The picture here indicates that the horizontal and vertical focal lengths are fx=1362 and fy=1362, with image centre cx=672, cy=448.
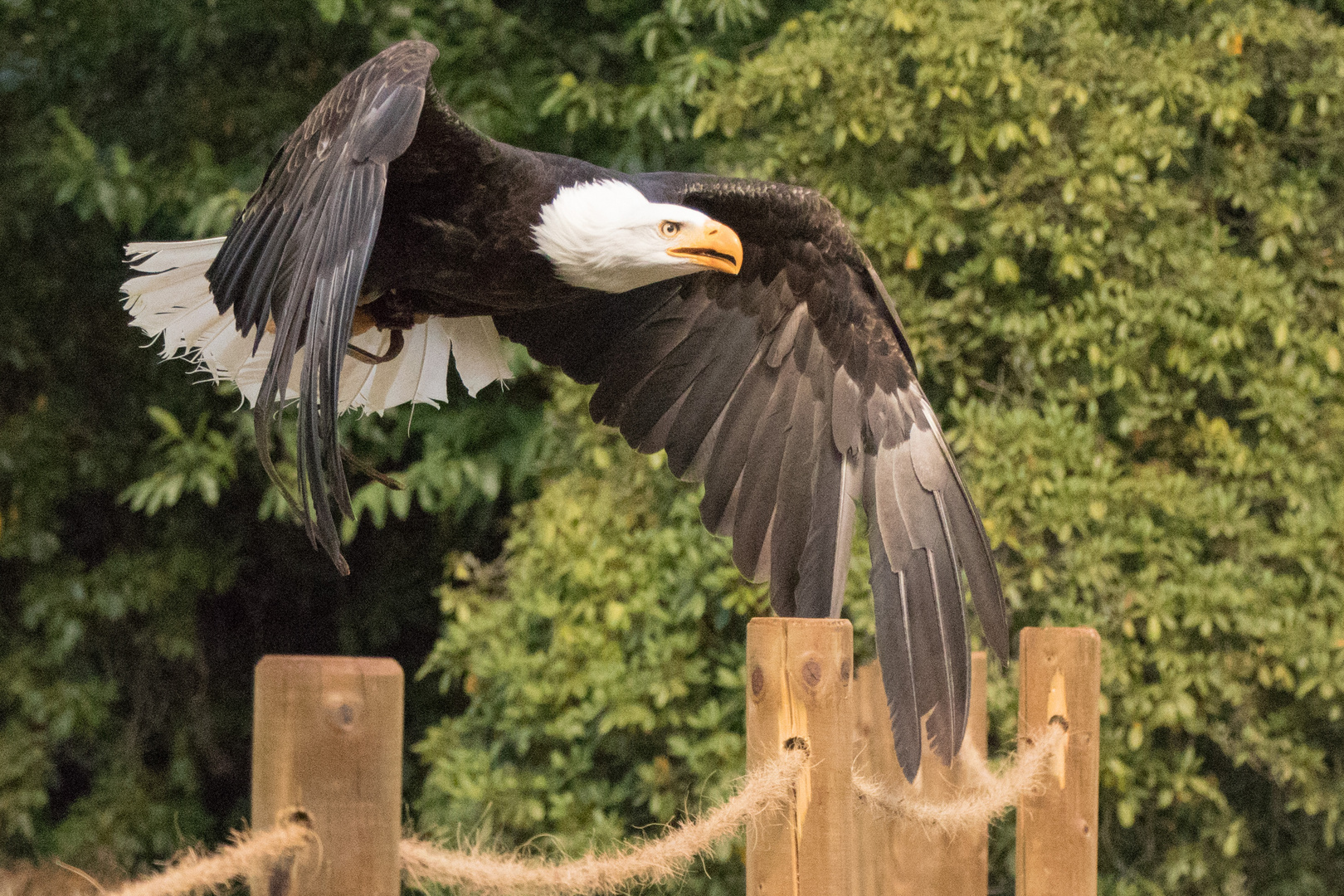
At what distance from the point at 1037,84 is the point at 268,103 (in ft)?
7.73

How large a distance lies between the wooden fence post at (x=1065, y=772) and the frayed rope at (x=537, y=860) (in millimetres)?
201

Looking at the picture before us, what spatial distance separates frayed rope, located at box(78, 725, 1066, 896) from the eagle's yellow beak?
34.8 inches

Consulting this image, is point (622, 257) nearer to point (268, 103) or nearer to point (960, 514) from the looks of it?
point (960, 514)

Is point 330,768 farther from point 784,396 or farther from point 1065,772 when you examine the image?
point 784,396

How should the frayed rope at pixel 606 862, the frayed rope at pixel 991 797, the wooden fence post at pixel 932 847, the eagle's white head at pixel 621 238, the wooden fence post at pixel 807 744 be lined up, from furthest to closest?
the eagle's white head at pixel 621 238
the wooden fence post at pixel 932 847
the frayed rope at pixel 991 797
the wooden fence post at pixel 807 744
the frayed rope at pixel 606 862

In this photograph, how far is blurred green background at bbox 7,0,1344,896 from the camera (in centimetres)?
321

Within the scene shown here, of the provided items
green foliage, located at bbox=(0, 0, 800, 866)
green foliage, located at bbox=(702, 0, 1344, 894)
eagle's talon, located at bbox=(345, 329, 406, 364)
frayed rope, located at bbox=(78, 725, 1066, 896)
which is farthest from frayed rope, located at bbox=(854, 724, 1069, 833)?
green foliage, located at bbox=(0, 0, 800, 866)

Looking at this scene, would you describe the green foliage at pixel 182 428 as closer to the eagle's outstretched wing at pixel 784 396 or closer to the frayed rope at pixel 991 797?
the eagle's outstretched wing at pixel 784 396

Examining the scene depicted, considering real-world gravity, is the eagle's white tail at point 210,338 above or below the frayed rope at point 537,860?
above

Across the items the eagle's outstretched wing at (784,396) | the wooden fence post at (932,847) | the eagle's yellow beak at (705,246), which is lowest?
the wooden fence post at (932,847)

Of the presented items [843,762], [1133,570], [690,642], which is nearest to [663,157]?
[690,642]

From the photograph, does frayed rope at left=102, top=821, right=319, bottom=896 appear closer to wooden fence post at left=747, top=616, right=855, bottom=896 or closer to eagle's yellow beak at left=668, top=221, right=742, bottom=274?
wooden fence post at left=747, top=616, right=855, bottom=896

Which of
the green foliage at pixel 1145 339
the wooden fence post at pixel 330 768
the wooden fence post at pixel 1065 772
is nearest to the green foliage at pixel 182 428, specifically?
the green foliage at pixel 1145 339

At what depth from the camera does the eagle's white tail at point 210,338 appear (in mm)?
2441
